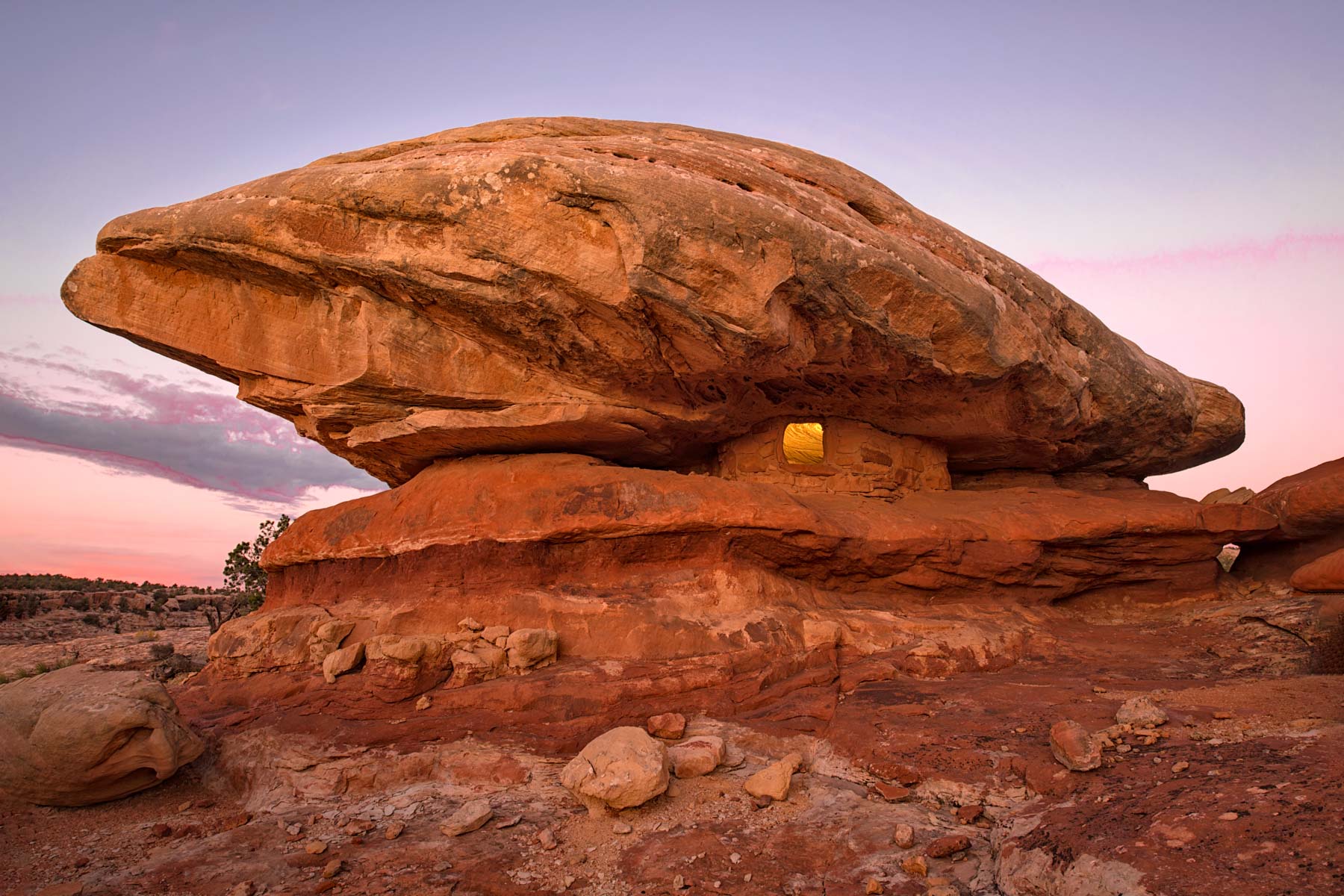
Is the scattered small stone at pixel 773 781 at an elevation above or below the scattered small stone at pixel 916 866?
above

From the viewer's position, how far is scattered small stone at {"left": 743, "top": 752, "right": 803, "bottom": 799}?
5.21m

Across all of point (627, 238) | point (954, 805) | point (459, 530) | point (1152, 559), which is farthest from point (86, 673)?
point (1152, 559)

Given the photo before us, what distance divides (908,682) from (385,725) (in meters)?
4.73

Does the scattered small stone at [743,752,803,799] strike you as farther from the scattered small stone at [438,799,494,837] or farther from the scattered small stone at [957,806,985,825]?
the scattered small stone at [438,799,494,837]

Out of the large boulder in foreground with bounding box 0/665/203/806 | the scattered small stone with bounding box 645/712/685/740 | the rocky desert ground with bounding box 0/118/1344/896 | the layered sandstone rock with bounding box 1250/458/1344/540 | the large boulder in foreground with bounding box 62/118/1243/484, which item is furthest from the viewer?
the layered sandstone rock with bounding box 1250/458/1344/540

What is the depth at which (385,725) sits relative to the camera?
6.13 m

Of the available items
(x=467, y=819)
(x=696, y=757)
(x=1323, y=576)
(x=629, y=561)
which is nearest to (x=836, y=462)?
(x=629, y=561)

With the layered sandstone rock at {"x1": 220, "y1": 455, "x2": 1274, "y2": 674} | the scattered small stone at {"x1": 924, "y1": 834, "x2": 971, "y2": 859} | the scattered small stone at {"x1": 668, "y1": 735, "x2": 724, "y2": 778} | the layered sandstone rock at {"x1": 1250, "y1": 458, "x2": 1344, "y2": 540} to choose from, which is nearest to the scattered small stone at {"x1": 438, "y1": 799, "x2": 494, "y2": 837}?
the scattered small stone at {"x1": 668, "y1": 735, "x2": 724, "y2": 778}

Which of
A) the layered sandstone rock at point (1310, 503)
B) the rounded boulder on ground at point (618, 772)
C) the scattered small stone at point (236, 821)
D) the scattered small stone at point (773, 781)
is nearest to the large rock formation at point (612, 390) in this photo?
the rounded boulder on ground at point (618, 772)

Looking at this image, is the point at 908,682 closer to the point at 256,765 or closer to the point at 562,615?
the point at 562,615

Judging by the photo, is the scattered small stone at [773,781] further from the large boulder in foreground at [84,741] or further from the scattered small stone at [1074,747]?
the large boulder in foreground at [84,741]

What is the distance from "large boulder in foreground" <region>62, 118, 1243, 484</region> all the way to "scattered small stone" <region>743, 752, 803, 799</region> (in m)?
3.79

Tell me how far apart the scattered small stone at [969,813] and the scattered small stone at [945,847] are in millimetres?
326

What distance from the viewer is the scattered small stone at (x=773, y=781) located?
5.21 meters
